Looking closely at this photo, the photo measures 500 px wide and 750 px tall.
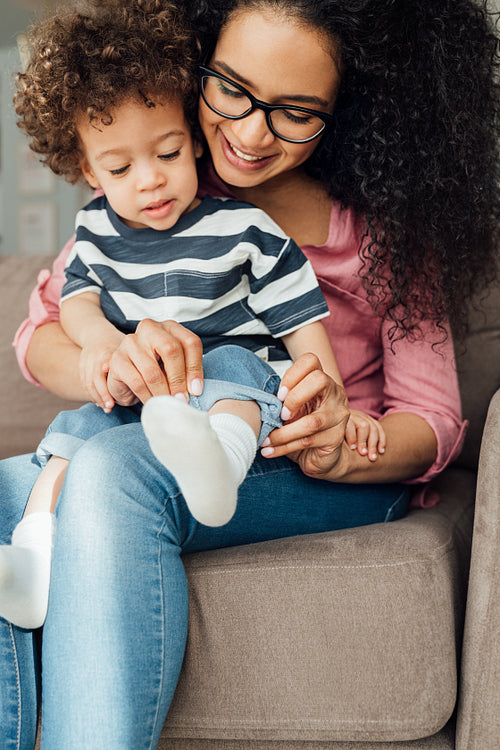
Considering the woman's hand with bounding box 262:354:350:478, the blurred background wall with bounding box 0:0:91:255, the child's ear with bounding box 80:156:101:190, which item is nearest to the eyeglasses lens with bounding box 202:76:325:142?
the child's ear with bounding box 80:156:101:190

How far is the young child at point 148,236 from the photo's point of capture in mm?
998

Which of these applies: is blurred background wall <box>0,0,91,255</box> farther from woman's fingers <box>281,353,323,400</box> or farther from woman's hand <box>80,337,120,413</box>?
woman's fingers <box>281,353,323,400</box>

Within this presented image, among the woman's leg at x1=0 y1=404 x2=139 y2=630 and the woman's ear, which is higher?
the woman's ear

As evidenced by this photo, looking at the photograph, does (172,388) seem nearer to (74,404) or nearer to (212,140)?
(212,140)

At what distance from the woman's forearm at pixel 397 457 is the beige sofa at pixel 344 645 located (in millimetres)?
149

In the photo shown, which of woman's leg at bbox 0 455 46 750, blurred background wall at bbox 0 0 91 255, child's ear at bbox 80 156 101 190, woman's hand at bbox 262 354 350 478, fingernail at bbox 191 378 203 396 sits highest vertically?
child's ear at bbox 80 156 101 190

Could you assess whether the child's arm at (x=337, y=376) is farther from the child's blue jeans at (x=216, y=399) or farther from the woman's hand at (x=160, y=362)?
the woman's hand at (x=160, y=362)

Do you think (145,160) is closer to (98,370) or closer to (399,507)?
(98,370)

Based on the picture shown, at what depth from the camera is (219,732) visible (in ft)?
2.93

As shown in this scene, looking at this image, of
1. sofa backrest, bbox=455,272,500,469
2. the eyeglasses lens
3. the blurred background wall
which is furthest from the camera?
the blurred background wall

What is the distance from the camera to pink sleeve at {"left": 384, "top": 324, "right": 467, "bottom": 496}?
3.83 feet

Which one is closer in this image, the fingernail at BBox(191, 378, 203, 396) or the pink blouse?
the fingernail at BBox(191, 378, 203, 396)

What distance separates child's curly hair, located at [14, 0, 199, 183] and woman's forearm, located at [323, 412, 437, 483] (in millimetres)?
561

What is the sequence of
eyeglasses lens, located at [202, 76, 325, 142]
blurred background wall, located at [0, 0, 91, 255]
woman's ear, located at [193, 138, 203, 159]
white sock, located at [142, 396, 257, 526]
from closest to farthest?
white sock, located at [142, 396, 257, 526] < eyeglasses lens, located at [202, 76, 325, 142] < woman's ear, located at [193, 138, 203, 159] < blurred background wall, located at [0, 0, 91, 255]
